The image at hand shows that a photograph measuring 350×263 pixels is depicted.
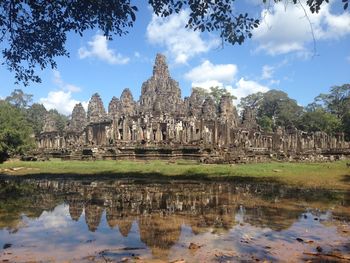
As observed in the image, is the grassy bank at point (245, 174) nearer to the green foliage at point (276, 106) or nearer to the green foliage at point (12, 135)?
the green foliage at point (12, 135)

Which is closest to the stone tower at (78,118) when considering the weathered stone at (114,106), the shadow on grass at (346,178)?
the weathered stone at (114,106)

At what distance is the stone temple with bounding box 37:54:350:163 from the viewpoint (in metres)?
33.7

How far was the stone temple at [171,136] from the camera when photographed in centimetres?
3372

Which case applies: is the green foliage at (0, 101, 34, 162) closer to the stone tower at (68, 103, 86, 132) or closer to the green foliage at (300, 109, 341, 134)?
the stone tower at (68, 103, 86, 132)

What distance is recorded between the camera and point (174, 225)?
8.54 meters

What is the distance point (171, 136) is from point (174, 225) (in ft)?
111

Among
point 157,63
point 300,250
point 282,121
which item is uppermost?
point 157,63

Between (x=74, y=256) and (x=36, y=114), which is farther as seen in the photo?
(x=36, y=114)

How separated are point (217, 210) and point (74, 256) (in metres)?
5.25

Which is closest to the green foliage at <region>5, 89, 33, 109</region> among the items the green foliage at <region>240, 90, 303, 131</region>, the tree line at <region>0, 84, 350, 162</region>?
the tree line at <region>0, 84, 350, 162</region>

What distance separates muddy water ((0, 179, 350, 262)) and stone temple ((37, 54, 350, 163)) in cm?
1654

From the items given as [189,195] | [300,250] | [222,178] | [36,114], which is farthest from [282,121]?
[300,250]

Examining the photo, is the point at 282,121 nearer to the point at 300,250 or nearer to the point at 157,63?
the point at 157,63

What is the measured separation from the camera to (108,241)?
23.4 ft
